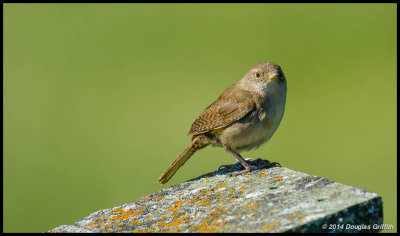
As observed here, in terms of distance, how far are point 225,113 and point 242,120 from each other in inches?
7.6

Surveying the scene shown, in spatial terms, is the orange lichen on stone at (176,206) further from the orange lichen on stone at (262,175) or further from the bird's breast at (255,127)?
the bird's breast at (255,127)

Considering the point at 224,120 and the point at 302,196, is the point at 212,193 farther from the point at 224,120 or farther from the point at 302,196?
the point at 224,120

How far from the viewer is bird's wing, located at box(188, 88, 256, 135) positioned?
19.0ft

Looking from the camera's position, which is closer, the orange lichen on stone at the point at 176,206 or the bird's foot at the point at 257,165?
the orange lichen on stone at the point at 176,206

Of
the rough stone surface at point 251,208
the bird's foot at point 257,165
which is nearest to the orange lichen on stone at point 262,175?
the rough stone surface at point 251,208

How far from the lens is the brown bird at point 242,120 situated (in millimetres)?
5742

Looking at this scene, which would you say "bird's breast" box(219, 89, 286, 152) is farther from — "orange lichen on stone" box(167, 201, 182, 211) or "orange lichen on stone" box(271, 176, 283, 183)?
"orange lichen on stone" box(167, 201, 182, 211)

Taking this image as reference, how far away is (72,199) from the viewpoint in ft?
32.1

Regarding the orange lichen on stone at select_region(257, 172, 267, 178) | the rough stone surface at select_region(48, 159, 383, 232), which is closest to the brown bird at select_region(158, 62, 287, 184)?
the orange lichen on stone at select_region(257, 172, 267, 178)

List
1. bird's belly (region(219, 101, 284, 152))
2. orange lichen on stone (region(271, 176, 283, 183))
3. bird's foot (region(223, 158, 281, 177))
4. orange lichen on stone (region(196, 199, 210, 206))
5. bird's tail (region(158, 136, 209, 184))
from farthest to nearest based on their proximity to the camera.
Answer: bird's belly (region(219, 101, 284, 152)) < bird's tail (region(158, 136, 209, 184)) < bird's foot (region(223, 158, 281, 177)) < orange lichen on stone (region(271, 176, 283, 183)) < orange lichen on stone (region(196, 199, 210, 206))

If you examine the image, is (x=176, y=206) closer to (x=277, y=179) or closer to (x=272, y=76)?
(x=277, y=179)

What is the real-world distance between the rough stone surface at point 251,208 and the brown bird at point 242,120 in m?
1.40

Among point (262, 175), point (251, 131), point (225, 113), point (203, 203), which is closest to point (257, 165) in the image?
point (251, 131)

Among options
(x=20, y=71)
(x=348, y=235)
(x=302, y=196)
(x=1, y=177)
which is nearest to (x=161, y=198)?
(x=302, y=196)
